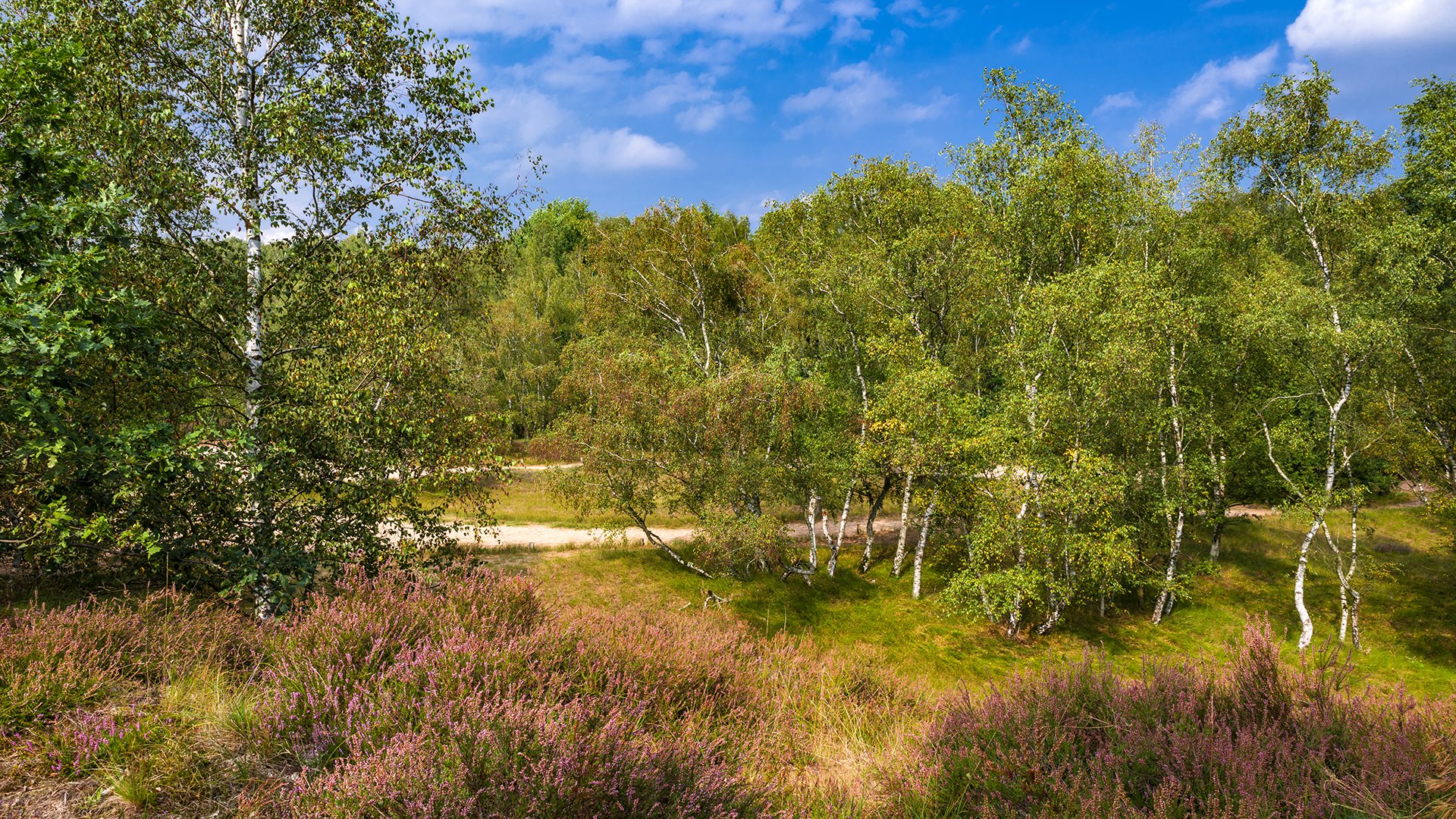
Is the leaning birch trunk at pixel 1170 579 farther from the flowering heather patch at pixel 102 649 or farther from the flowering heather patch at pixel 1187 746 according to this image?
the flowering heather patch at pixel 102 649

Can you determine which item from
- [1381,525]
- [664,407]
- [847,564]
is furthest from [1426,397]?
[664,407]

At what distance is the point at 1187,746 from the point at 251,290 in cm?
1370

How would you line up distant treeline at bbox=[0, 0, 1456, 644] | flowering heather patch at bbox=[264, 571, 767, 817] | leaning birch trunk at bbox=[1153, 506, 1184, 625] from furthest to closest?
1. leaning birch trunk at bbox=[1153, 506, 1184, 625]
2. distant treeline at bbox=[0, 0, 1456, 644]
3. flowering heather patch at bbox=[264, 571, 767, 817]

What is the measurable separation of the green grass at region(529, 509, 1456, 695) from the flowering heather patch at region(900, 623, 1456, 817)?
949 cm

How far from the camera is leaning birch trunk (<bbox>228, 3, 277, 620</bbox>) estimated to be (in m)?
8.94

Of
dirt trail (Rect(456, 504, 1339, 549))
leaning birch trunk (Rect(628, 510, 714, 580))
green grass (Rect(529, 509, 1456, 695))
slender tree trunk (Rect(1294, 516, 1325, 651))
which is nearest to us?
green grass (Rect(529, 509, 1456, 695))

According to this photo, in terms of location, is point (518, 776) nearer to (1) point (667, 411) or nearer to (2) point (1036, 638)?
(1) point (667, 411)

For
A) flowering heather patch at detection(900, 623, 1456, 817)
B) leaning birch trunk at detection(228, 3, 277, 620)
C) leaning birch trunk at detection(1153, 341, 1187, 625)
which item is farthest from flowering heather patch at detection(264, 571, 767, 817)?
leaning birch trunk at detection(1153, 341, 1187, 625)

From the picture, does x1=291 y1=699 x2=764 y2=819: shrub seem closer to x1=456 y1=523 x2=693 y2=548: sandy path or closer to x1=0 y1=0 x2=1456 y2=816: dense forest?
x1=0 y1=0 x2=1456 y2=816: dense forest

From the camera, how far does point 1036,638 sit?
20094 millimetres

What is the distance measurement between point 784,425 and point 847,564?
916cm

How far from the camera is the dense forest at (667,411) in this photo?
5.26 m

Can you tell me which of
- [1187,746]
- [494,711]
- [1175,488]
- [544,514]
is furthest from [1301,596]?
[544,514]

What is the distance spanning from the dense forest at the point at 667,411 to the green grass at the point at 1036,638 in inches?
29.4
